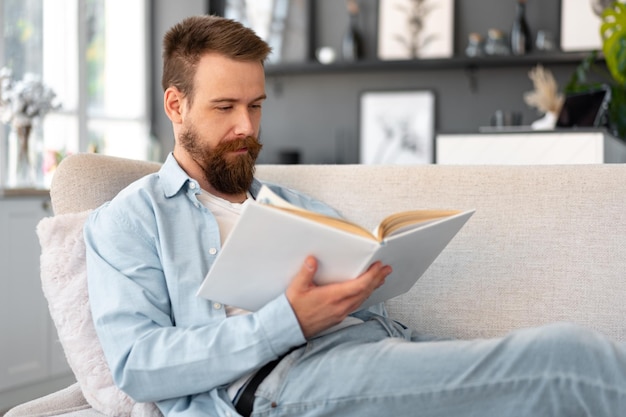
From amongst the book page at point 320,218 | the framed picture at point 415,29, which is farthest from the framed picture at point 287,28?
the book page at point 320,218

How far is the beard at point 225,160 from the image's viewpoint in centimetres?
173

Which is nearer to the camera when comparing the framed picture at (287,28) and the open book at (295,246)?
the open book at (295,246)

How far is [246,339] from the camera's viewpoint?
4.54 ft

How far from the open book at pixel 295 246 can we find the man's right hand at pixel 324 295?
0.02 metres

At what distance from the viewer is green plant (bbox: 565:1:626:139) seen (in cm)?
374

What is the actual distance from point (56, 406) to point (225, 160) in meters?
0.60

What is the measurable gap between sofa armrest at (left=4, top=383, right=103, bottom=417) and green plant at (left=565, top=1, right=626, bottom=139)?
2.74 meters

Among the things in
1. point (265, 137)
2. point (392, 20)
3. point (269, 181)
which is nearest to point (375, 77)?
point (392, 20)

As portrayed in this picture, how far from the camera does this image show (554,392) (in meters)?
1.27

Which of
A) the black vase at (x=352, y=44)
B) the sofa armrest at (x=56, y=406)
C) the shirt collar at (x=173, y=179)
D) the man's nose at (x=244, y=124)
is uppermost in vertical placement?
the black vase at (x=352, y=44)

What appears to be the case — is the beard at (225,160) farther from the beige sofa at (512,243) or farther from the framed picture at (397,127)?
the framed picture at (397,127)

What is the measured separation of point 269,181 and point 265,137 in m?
4.05

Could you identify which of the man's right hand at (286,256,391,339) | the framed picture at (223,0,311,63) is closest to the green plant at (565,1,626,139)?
the framed picture at (223,0,311,63)

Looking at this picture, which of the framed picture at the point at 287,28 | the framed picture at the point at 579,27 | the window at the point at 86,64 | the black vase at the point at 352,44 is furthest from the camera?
the framed picture at the point at 287,28
